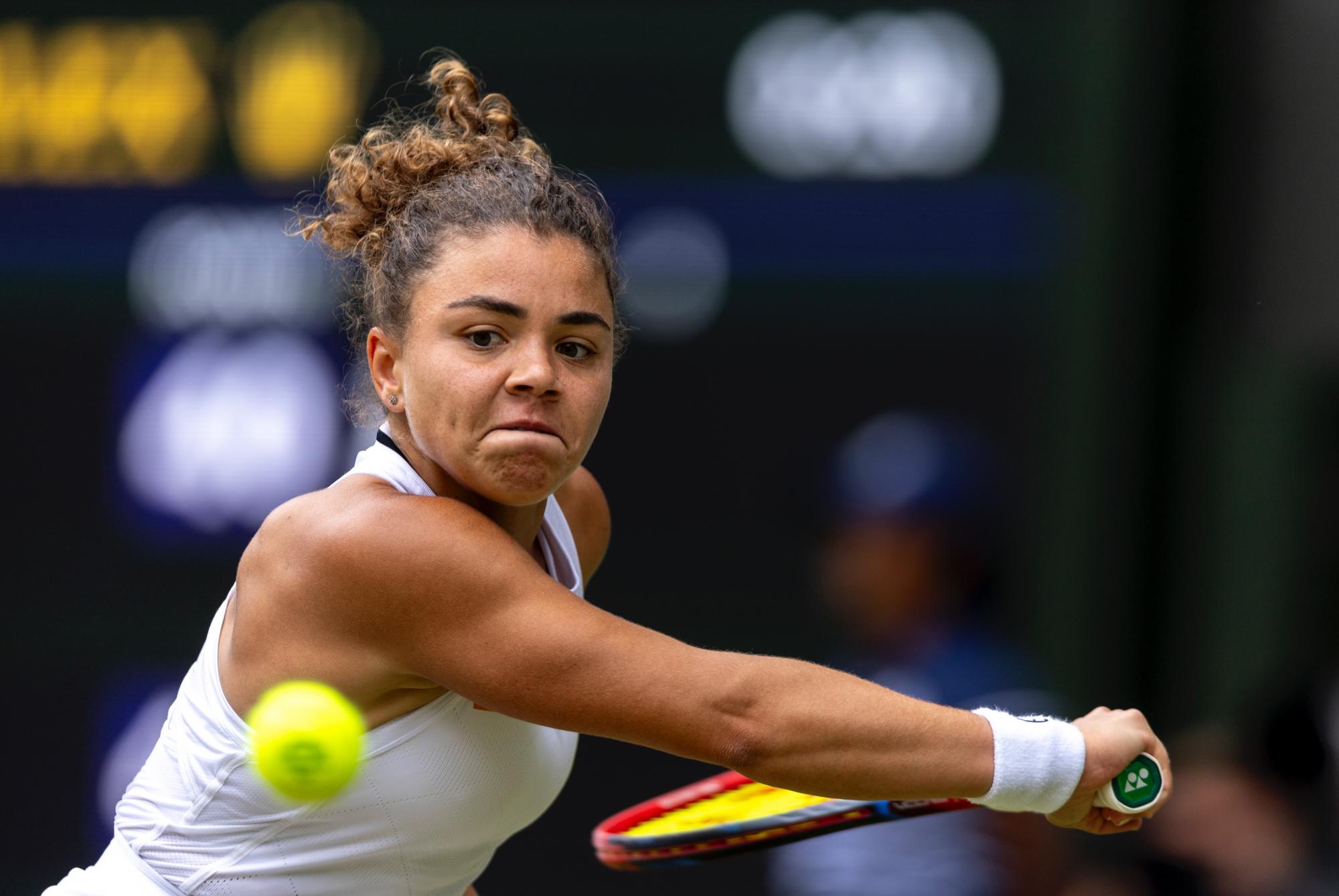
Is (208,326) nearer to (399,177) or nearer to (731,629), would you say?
(731,629)

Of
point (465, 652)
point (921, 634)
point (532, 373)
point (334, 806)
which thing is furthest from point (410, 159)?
point (921, 634)

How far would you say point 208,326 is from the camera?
5.23m

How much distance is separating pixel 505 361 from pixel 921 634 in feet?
7.27

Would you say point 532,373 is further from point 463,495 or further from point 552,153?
point 552,153

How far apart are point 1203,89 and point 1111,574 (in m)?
1.59

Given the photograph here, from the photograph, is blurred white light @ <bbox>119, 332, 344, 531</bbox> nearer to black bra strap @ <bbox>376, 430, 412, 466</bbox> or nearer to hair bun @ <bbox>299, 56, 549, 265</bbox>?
hair bun @ <bbox>299, 56, 549, 265</bbox>

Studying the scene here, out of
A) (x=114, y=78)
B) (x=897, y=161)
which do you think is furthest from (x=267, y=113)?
(x=897, y=161)

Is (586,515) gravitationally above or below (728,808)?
above

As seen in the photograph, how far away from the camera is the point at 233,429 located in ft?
17.1

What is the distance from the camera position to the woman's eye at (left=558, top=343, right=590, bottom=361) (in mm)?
2223

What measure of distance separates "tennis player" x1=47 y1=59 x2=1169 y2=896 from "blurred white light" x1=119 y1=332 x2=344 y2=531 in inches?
110

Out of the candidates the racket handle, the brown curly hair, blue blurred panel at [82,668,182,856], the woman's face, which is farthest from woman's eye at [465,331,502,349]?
blue blurred panel at [82,668,182,856]

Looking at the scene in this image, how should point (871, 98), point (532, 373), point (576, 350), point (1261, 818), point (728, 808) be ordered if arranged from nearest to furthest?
point (532, 373)
point (576, 350)
point (728, 808)
point (1261, 818)
point (871, 98)

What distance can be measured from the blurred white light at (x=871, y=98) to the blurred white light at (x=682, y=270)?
271 mm
